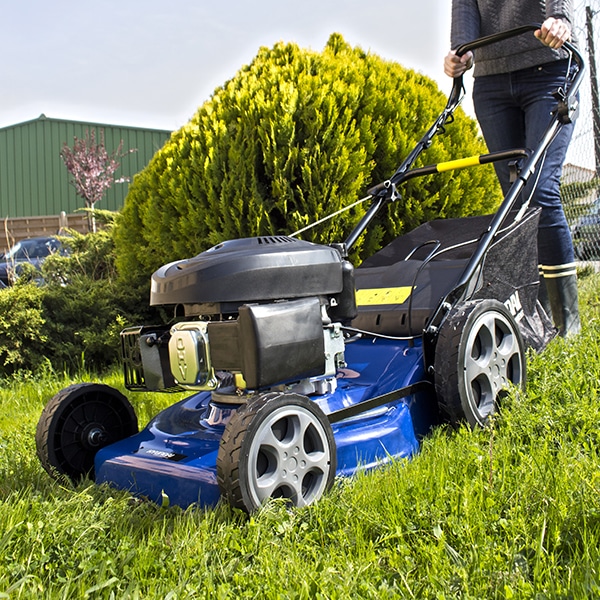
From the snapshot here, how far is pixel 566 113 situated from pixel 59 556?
2496 mm

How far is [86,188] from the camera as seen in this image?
19.0 meters

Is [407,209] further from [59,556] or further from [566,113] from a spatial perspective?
[59,556]

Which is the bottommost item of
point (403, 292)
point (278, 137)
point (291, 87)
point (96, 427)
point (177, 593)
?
point (177, 593)

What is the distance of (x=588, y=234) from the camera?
6.69 m

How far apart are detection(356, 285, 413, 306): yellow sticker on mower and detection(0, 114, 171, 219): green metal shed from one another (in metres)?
20.6

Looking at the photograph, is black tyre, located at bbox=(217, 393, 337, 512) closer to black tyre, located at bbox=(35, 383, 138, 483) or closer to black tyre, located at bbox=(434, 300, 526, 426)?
black tyre, located at bbox=(434, 300, 526, 426)

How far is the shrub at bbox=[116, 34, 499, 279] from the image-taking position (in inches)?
164

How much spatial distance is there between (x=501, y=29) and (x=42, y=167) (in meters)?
21.6

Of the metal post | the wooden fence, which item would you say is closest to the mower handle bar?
the metal post

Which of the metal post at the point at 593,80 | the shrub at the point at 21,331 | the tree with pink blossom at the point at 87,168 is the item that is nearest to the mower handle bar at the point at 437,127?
the shrub at the point at 21,331

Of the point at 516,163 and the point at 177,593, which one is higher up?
the point at 516,163

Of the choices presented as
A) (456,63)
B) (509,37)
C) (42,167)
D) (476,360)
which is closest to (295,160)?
(456,63)

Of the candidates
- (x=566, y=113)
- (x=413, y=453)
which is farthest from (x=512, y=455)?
(x=566, y=113)

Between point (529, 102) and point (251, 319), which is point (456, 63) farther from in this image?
point (251, 319)
